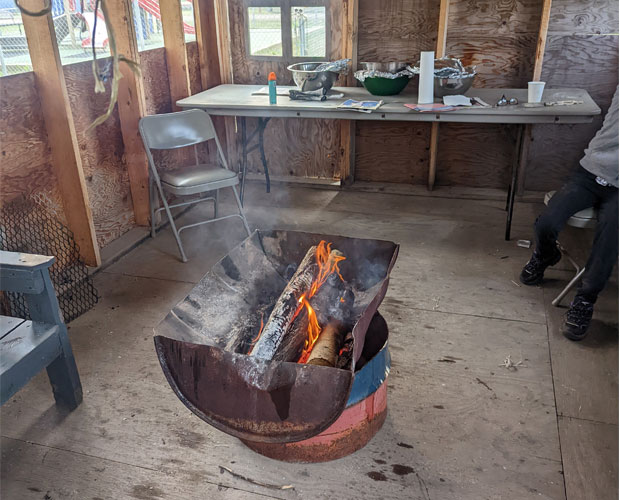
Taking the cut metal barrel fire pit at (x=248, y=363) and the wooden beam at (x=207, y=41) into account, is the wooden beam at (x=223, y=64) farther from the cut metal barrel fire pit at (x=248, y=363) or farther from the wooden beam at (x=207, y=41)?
the cut metal barrel fire pit at (x=248, y=363)

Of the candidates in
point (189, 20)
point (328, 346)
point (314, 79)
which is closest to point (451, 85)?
point (314, 79)

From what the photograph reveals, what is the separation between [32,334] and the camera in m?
1.96

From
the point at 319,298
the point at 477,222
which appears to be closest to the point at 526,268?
the point at 477,222

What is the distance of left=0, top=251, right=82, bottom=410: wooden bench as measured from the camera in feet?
5.99

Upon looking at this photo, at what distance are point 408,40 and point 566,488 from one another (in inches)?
131

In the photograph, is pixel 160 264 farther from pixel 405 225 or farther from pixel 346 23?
pixel 346 23

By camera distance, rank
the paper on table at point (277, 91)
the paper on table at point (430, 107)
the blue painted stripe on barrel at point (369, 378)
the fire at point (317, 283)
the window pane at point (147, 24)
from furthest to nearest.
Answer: the paper on table at point (277, 91) < the window pane at point (147, 24) < the paper on table at point (430, 107) < the fire at point (317, 283) < the blue painted stripe on barrel at point (369, 378)

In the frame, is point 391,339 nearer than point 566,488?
No

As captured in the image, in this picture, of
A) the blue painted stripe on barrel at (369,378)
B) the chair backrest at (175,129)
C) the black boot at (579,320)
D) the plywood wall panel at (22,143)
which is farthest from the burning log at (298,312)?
the chair backrest at (175,129)

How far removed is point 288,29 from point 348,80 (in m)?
0.63

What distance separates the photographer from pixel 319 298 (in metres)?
2.06

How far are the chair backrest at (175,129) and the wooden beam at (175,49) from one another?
1.64ft

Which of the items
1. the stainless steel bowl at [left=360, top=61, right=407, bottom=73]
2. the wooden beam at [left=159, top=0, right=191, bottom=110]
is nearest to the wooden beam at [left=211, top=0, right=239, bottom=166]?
the wooden beam at [left=159, top=0, right=191, bottom=110]

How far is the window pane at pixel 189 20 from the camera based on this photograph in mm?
4086
